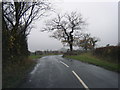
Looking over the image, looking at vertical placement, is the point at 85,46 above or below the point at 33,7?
below

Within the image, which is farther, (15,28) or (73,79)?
(15,28)

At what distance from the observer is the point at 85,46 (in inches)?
2840

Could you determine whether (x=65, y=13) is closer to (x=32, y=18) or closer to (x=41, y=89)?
(x=32, y=18)

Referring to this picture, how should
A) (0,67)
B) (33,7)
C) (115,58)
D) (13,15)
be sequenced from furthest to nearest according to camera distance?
(33,7) < (13,15) < (115,58) < (0,67)

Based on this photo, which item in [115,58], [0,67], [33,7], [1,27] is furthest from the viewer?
[33,7]

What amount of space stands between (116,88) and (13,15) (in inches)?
543

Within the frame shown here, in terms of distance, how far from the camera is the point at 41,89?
5621mm

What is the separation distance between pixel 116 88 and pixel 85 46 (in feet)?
222

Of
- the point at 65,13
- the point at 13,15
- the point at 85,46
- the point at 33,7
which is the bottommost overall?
the point at 85,46

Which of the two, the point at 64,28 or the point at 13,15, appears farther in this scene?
the point at 64,28

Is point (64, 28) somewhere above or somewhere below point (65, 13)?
below

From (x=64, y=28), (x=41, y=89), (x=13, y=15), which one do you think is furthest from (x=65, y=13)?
(x=41, y=89)

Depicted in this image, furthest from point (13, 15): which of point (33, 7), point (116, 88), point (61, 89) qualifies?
point (116, 88)

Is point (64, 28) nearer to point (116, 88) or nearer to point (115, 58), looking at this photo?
point (115, 58)
